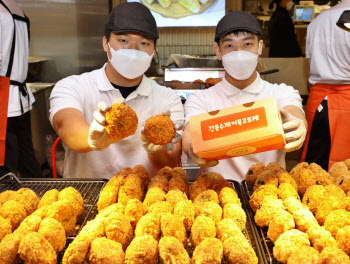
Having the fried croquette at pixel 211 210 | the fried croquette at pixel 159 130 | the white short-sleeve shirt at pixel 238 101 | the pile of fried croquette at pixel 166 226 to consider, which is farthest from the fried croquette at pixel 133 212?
the white short-sleeve shirt at pixel 238 101

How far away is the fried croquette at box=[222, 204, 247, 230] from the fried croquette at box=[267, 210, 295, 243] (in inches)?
3.8

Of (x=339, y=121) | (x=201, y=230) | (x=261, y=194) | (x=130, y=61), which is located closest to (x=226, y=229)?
(x=201, y=230)

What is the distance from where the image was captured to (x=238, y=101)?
2381 millimetres

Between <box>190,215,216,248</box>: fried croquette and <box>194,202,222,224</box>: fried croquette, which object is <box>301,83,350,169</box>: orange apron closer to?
<box>194,202,222,224</box>: fried croquette

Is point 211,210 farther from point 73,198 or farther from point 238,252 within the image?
point 73,198

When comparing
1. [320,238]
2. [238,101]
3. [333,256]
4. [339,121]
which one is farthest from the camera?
[339,121]

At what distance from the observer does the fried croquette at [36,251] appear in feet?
3.53

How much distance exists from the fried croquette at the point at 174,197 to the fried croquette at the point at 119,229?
0.65 ft

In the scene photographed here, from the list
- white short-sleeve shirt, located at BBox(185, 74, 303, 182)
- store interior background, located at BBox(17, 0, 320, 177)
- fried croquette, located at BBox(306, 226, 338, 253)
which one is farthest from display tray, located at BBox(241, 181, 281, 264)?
store interior background, located at BBox(17, 0, 320, 177)

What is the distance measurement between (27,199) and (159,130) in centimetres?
63

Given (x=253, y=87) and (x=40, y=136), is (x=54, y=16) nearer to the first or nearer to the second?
(x=40, y=136)

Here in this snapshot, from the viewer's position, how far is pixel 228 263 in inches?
43.4

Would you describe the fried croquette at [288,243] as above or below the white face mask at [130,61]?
below

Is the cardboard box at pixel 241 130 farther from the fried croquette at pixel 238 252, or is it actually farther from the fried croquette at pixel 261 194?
the fried croquette at pixel 238 252
